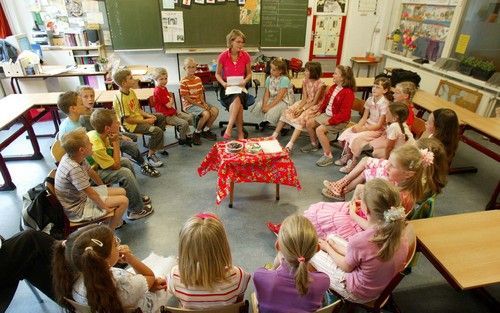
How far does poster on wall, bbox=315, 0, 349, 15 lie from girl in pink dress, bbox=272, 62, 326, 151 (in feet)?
8.82

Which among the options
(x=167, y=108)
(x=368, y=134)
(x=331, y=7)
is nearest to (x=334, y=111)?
(x=368, y=134)

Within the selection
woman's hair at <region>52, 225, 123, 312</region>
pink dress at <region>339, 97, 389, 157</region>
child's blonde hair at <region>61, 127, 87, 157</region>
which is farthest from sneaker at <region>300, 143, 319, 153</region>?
woman's hair at <region>52, 225, 123, 312</region>

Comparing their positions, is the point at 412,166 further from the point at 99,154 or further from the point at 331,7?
the point at 331,7

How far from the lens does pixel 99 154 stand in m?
2.48

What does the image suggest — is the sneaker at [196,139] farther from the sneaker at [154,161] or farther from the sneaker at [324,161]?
the sneaker at [324,161]

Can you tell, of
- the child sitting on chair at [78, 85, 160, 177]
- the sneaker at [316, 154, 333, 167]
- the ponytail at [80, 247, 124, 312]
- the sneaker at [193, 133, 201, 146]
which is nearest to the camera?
the ponytail at [80, 247, 124, 312]

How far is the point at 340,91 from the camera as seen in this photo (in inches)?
140

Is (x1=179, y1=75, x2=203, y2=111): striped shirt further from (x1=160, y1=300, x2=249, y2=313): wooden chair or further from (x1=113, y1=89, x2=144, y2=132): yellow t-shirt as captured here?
(x1=160, y1=300, x2=249, y2=313): wooden chair

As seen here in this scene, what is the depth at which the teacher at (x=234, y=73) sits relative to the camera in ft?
12.9

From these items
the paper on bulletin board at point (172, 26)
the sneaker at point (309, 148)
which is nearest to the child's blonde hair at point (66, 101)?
the sneaker at point (309, 148)

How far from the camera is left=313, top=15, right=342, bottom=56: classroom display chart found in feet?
19.9

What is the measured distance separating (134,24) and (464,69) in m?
5.27

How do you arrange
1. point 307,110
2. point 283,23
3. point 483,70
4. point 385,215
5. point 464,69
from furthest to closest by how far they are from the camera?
point 283,23
point 464,69
point 483,70
point 307,110
point 385,215

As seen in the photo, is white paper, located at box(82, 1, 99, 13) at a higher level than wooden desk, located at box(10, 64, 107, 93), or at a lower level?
higher
